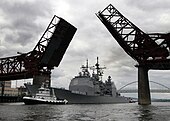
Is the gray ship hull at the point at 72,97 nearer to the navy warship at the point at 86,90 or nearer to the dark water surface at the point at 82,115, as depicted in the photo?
the navy warship at the point at 86,90

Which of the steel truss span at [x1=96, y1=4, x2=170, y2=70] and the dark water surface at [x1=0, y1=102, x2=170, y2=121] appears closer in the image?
the dark water surface at [x1=0, y1=102, x2=170, y2=121]

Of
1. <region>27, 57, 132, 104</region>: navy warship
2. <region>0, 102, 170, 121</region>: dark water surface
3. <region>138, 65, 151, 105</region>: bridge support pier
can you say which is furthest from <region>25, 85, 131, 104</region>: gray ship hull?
<region>0, 102, 170, 121</region>: dark water surface

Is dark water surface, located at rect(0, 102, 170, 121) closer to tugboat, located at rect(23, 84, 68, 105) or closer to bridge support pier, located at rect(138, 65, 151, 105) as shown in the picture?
bridge support pier, located at rect(138, 65, 151, 105)

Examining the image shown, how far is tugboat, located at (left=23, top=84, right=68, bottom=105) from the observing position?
59628mm

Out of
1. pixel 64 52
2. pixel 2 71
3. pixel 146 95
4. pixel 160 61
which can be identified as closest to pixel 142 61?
pixel 160 61

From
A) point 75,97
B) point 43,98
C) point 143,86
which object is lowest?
point 43,98

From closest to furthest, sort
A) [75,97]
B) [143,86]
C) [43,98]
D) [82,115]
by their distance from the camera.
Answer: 1. [82,115]
2. [143,86]
3. [43,98]
4. [75,97]

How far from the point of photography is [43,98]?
6097cm

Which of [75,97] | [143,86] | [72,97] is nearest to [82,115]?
[143,86]

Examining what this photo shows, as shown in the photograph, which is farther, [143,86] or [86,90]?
[86,90]

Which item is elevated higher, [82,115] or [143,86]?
[143,86]

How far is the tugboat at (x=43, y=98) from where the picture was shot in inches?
2348

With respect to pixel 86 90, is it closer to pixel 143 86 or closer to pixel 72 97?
pixel 72 97

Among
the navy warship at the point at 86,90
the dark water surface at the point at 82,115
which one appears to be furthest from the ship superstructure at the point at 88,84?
the dark water surface at the point at 82,115
